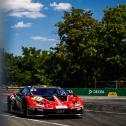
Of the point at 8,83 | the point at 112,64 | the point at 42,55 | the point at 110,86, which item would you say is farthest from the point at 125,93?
the point at 42,55

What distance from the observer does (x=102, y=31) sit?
74.4 metres

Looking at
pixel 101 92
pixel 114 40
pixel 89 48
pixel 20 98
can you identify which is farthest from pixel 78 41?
pixel 20 98

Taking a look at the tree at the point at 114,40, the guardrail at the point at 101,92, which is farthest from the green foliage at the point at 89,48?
the guardrail at the point at 101,92

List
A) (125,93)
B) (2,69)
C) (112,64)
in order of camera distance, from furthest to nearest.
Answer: (112,64)
(125,93)
(2,69)

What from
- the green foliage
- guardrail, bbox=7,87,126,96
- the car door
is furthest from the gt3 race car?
the green foliage

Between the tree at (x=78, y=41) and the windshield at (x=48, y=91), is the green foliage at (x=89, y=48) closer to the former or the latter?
the tree at (x=78, y=41)

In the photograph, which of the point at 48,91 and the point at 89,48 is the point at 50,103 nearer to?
the point at 48,91

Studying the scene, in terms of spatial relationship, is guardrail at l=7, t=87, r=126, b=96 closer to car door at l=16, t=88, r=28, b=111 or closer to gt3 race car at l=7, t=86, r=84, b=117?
car door at l=16, t=88, r=28, b=111

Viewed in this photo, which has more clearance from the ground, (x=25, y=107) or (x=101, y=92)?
(x=101, y=92)

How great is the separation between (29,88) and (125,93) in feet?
110

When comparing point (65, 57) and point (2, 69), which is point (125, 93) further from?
point (2, 69)

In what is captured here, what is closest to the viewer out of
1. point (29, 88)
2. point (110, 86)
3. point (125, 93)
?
point (29, 88)

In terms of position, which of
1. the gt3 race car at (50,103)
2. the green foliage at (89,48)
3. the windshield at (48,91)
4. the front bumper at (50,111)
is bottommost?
the front bumper at (50,111)

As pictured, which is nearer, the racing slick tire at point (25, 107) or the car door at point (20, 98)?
the racing slick tire at point (25, 107)
